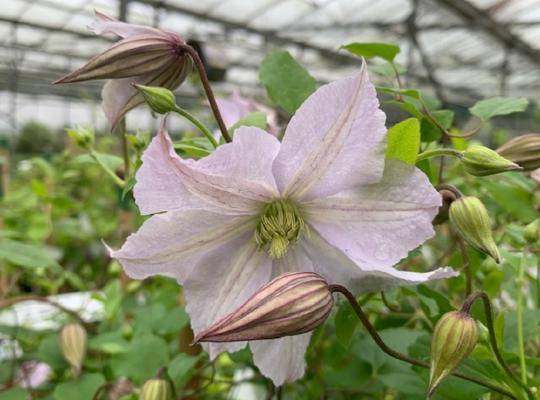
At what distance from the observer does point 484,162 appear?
1.23 feet

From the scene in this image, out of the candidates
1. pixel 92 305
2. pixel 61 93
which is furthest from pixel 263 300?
pixel 61 93

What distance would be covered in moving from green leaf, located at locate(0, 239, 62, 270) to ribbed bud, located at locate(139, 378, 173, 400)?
165 mm

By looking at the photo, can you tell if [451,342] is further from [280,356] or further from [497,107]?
[497,107]

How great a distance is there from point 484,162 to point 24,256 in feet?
1.44

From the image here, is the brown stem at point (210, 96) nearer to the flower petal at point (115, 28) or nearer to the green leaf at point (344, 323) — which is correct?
the flower petal at point (115, 28)

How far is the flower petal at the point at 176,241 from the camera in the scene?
0.34 m

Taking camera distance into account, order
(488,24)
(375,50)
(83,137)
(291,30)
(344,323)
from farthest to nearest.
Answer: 1. (291,30)
2. (488,24)
3. (83,137)
4. (375,50)
5. (344,323)

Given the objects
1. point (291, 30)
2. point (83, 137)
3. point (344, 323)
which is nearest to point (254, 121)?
point (344, 323)

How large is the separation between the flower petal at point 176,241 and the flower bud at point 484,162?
15cm

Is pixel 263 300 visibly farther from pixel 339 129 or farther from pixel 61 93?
Answer: pixel 61 93

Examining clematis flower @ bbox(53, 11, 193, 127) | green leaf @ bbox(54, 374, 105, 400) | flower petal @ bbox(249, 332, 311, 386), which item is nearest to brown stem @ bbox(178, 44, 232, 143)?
clematis flower @ bbox(53, 11, 193, 127)

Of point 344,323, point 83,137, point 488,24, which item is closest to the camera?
point 344,323

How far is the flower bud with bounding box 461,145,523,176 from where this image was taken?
0.37 meters

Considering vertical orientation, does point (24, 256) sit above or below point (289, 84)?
below
